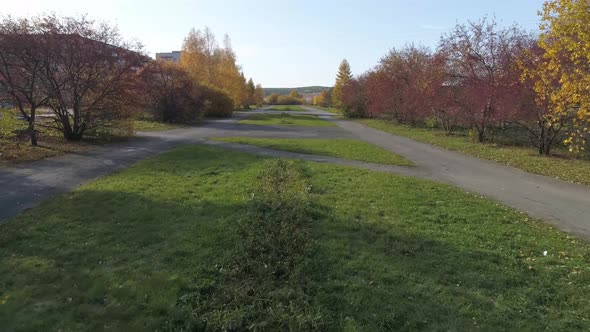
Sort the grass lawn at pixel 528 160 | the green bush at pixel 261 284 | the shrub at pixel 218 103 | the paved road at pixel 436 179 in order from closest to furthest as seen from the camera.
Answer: the green bush at pixel 261 284 < the paved road at pixel 436 179 < the grass lawn at pixel 528 160 < the shrub at pixel 218 103

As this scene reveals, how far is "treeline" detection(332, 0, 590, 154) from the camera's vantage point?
335 inches

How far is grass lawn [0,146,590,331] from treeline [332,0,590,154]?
12.3 ft

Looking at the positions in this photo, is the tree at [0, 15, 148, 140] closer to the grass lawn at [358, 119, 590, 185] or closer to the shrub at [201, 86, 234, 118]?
the grass lawn at [358, 119, 590, 185]

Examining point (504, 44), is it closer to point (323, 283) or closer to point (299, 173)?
point (299, 173)

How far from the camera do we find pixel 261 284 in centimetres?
430

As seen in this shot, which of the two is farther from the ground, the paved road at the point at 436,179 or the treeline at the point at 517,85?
the treeline at the point at 517,85

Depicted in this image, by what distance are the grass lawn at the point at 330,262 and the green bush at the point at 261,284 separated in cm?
7

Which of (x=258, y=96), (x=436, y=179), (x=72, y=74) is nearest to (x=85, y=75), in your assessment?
(x=72, y=74)

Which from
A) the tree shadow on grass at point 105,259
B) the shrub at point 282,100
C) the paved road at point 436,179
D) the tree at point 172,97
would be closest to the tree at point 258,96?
the shrub at point 282,100

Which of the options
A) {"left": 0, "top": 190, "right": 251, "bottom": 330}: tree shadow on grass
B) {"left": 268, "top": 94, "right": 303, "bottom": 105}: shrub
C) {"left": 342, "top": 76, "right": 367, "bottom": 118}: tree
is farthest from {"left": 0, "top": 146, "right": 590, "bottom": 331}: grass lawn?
{"left": 268, "top": 94, "right": 303, "bottom": 105}: shrub

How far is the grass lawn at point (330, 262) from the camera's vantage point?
3.77 m

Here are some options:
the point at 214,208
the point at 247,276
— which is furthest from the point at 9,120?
the point at 247,276

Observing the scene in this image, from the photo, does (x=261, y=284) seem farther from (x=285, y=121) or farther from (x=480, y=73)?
(x=285, y=121)

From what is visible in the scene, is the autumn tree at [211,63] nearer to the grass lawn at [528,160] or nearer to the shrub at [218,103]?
the shrub at [218,103]
